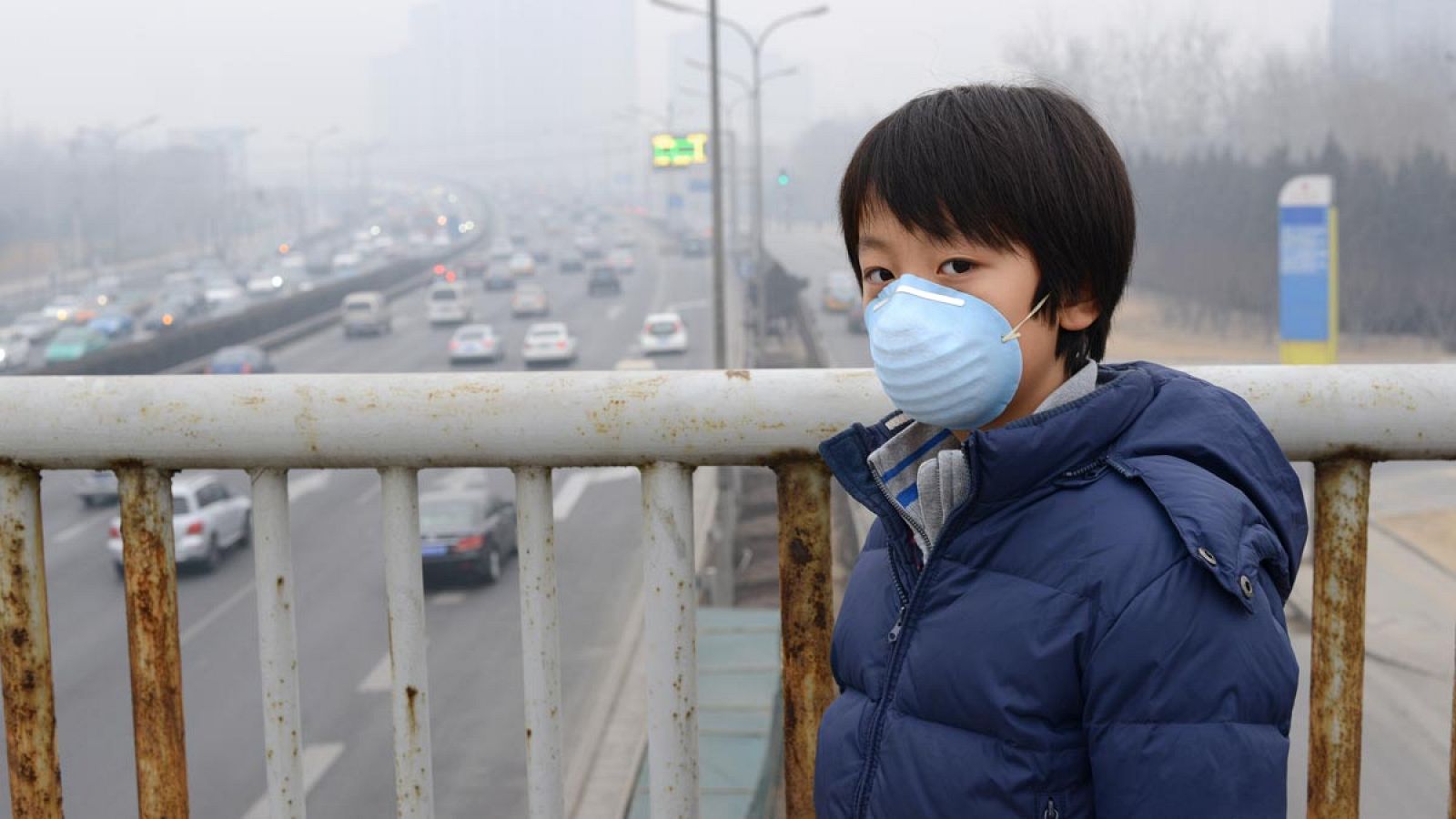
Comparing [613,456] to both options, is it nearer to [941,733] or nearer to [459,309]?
[941,733]

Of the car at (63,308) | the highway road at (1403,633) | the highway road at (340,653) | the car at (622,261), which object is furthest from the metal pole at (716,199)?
the car at (622,261)

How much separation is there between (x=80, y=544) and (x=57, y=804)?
20.7 meters

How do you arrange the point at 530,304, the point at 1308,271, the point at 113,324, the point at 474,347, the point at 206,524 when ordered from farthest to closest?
the point at 530,304, the point at 113,324, the point at 474,347, the point at 1308,271, the point at 206,524

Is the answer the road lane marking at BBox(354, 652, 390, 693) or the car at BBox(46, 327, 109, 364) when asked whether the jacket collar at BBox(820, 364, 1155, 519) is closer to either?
the road lane marking at BBox(354, 652, 390, 693)

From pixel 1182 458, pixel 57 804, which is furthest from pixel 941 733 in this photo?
pixel 57 804

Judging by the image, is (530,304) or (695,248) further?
(695,248)

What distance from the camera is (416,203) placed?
10488cm

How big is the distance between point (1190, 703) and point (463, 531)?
1847 cm

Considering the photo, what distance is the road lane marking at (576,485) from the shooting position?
26.2 m

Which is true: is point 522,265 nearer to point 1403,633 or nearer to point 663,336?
point 663,336

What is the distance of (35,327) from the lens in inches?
1692

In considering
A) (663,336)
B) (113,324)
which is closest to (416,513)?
(663,336)

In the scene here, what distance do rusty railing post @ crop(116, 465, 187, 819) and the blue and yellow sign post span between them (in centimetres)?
2528

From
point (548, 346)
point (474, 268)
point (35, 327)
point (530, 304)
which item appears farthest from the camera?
point (474, 268)
